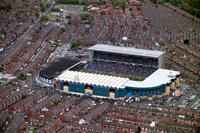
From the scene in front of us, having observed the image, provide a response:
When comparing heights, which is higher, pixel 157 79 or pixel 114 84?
pixel 114 84

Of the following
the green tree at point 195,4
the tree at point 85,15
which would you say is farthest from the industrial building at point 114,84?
the green tree at point 195,4

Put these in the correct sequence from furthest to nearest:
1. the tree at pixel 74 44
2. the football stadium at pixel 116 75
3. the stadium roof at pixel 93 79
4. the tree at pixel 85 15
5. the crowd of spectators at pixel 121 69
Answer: the tree at pixel 85 15 → the tree at pixel 74 44 → the crowd of spectators at pixel 121 69 → the stadium roof at pixel 93 79 → the football stadium at pixel 116 75

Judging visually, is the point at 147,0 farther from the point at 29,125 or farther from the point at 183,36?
the point at 29,125

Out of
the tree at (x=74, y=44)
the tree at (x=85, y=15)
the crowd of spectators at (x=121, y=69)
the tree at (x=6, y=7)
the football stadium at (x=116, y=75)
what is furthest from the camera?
the tree at (x=6, y=7)

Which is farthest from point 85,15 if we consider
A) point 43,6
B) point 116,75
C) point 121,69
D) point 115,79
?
point 115,79

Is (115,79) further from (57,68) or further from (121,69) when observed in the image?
(57,68)

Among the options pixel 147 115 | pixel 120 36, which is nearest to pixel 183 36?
pixel 120 36

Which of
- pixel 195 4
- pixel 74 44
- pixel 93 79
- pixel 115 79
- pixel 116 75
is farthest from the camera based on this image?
pixel 195 4

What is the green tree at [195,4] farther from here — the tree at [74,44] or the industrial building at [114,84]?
the industrial building at [114,84]
